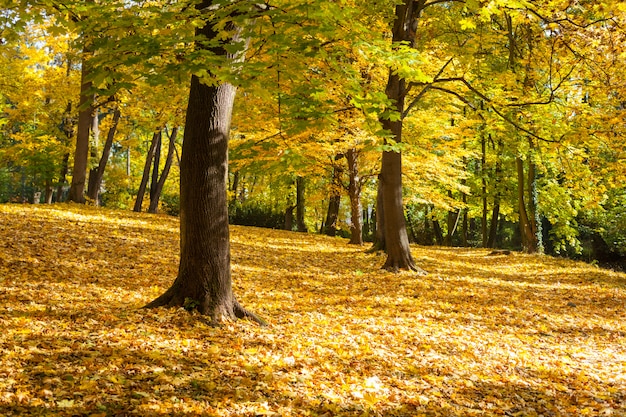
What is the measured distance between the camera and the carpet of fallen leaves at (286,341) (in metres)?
4.06

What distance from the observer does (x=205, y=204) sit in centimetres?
596

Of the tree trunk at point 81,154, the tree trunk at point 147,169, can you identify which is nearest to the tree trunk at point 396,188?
the tree trunk at point 81,154

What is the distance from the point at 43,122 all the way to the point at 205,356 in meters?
20.9

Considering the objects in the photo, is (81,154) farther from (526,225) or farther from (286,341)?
(526,225)

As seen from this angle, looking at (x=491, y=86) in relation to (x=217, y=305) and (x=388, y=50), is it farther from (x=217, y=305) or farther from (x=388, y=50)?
(x=217, y=305)

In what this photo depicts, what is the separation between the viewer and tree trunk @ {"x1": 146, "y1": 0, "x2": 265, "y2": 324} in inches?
233

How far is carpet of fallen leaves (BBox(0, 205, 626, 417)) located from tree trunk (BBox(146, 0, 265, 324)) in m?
0.34

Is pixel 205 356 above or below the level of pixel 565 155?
below

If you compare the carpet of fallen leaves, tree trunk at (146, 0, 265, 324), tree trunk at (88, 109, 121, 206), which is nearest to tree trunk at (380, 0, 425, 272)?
the carpet of fallen leaves

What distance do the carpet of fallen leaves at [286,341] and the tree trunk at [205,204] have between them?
0.34 m

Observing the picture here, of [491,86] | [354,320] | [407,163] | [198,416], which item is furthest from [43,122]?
[198,416]

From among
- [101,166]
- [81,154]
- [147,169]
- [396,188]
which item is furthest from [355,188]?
[101,166]

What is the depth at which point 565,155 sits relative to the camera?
1007cm

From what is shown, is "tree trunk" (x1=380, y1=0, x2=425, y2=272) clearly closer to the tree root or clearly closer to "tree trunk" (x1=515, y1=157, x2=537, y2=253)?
the tree root
